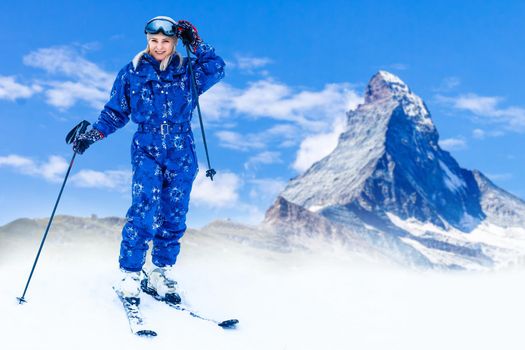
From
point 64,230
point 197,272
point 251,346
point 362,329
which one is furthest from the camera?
point 64,230

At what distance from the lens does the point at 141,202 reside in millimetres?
7145

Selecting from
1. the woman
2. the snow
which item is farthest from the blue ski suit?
the snow

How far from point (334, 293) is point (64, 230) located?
189709 millimetres

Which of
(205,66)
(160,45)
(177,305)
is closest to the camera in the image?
(160,45)

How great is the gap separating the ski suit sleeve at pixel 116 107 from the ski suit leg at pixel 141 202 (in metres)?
0.43

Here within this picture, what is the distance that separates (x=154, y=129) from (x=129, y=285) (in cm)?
190

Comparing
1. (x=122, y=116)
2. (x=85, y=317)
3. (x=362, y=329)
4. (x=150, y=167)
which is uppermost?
(x=122, y=116)

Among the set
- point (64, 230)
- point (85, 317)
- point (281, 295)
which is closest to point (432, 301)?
point (281, 295)

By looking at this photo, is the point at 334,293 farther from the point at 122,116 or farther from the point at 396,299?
the point at 122,116

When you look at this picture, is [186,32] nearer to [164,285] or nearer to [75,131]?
[75,131]

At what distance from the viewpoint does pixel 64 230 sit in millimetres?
188375

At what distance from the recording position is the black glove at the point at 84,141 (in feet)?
23.9

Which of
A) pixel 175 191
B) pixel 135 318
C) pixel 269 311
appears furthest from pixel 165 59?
pixel 269 311

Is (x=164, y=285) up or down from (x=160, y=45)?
down
